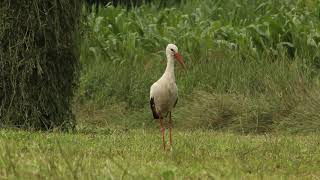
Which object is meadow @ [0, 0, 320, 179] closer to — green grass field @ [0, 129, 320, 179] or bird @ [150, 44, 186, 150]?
green grass field @ [0, 129, 320, 179]

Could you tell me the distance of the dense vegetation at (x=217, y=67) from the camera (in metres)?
12.8

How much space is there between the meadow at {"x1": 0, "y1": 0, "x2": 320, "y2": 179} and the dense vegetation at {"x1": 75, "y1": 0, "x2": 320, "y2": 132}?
2cm

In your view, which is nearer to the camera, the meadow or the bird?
the meadow

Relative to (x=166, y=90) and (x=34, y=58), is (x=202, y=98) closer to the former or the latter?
(x=34, y=58)

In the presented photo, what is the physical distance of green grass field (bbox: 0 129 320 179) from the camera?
583 cm

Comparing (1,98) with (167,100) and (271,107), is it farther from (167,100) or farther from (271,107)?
(271,107)

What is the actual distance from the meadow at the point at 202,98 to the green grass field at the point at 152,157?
2cm

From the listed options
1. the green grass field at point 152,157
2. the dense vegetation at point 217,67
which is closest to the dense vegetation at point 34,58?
the green grass field at point 152,157

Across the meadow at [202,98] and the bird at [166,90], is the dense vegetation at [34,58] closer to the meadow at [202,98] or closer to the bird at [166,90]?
the meadow at [202,98]

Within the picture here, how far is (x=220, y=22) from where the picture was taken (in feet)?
56.9

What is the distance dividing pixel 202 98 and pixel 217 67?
1.26 meters

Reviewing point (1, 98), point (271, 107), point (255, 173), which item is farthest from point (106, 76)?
point (255, 173)

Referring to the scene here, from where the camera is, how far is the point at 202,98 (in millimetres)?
13531

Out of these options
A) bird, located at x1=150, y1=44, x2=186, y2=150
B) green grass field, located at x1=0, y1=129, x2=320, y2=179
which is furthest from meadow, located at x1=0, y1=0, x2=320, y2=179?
bird, located at x1=150, y1=44, x2=186, y2=150
